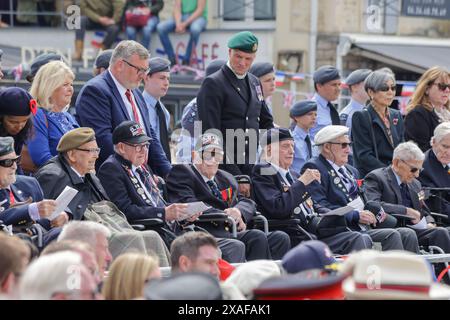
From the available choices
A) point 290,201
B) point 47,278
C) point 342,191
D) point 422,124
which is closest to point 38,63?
point 290,201

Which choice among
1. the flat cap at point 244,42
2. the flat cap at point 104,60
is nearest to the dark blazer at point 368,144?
the flat cap at point 244,42

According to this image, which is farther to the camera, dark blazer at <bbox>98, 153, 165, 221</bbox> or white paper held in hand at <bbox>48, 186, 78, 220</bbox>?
dark blazer at <bbox>98, 153, 165, 221</bbox>

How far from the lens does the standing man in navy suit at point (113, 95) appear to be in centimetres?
953

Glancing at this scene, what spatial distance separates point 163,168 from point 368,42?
11770 mm

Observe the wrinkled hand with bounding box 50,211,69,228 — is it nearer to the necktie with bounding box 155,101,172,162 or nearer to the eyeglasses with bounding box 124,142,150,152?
the eyeglasses with bounding box 124,142,150,152

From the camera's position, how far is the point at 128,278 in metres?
6.21

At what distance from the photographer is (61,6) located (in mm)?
21109

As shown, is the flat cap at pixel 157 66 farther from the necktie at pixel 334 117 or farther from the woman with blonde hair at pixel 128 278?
the woman with blonde hair at pixel 128 278

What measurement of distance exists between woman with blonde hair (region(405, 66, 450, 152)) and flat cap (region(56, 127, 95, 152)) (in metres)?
4.31

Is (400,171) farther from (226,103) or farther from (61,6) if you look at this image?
(61,6)

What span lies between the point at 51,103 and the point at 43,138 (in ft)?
1.02

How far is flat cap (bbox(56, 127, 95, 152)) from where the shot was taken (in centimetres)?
875

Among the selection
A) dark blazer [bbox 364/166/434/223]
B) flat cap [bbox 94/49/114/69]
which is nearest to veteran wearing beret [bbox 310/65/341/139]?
dark blazer [bbox 364/166/434/223]
